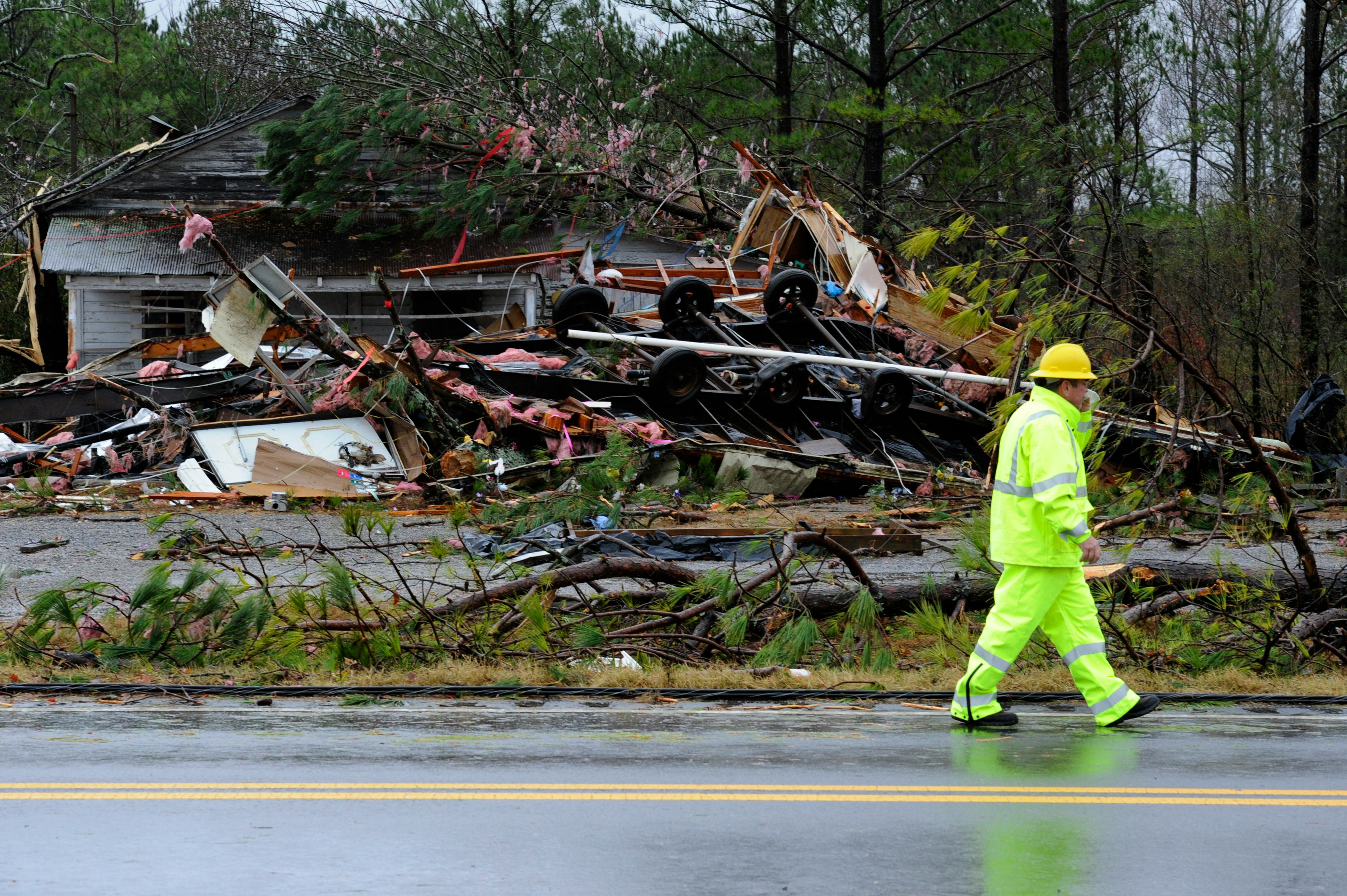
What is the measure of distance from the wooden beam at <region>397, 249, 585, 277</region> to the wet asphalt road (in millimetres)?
14570

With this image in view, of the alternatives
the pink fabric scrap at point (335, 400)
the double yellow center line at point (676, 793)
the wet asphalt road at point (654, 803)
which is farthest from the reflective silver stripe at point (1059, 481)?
the pink fabric scrap at point (335, 400)

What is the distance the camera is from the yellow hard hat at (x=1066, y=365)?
5672mm

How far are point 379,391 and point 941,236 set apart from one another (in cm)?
787

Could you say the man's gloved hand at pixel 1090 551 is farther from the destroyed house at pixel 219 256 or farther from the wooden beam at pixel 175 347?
the wooden beam at pixel 175 347

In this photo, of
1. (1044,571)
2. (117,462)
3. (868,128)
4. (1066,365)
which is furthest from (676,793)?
(868,128)

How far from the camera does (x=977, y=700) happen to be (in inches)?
221

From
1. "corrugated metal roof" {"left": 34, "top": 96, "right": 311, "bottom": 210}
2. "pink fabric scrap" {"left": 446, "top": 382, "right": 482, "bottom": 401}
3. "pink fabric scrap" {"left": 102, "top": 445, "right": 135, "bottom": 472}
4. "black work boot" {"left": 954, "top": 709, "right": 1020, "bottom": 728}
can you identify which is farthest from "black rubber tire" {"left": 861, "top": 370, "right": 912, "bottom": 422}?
"corrugated metal roof" {"left": 34, "top": 96, "right": 311, "bottom": 210}

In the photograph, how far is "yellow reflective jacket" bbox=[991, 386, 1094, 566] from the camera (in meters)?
5.39

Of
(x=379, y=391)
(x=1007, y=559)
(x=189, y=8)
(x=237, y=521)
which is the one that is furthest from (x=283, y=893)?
(x=189, y=8)

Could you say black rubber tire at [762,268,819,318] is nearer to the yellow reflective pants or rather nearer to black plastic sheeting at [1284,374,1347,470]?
black plastic sheeting at [1284,374,1347,470]

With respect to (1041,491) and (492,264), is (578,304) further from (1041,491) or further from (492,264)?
(1041,491)

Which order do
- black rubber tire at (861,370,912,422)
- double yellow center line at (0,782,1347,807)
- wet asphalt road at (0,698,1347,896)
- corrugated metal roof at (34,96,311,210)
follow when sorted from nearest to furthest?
1. wet asphalt road at (0,698,1347,896)
2. double yellow center line at (0,782,1347,807)
3. black rubber tire at (861,370,912,422)
4. corrugated metal roof at (34,96,311,210)

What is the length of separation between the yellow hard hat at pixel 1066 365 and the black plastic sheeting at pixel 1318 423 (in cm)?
1116

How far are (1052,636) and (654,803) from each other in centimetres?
225
